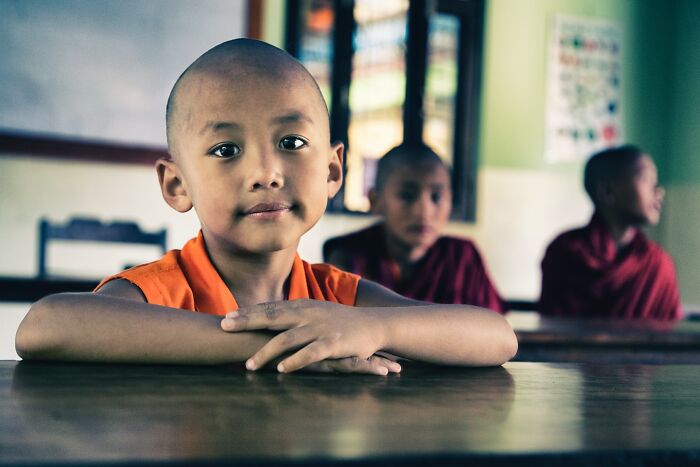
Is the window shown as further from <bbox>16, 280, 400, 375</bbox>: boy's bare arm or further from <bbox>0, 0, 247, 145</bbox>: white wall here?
<bbox>16, 280, 400, 375</bbox>: boy's bare arm

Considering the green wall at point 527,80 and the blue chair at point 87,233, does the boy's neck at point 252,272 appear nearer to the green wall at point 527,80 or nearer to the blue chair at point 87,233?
the blue chair at point 87,233

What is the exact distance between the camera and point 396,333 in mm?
861

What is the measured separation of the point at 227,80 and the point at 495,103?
14.2 ft

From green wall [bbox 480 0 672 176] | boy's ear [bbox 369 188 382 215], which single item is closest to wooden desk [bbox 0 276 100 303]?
boy's ear [bbox 369 188 382 215]

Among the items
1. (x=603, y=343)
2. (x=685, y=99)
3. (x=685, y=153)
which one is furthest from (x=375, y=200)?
(x=685, y=99)

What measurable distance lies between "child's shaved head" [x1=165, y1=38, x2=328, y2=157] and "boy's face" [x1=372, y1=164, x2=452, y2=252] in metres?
1.49

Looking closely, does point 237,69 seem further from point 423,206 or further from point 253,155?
point 423,206

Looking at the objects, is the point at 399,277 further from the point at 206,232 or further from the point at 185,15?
the point at 185,15

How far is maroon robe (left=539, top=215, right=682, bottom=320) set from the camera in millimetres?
3365

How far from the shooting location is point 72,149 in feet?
13.4

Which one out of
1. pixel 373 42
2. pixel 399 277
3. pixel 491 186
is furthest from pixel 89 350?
pixel 491 186

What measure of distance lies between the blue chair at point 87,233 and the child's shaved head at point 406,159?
1.46 metres

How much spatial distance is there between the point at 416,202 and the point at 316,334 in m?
1.83

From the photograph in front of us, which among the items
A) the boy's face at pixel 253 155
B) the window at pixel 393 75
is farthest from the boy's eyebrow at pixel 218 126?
the window at pixel 393 75
